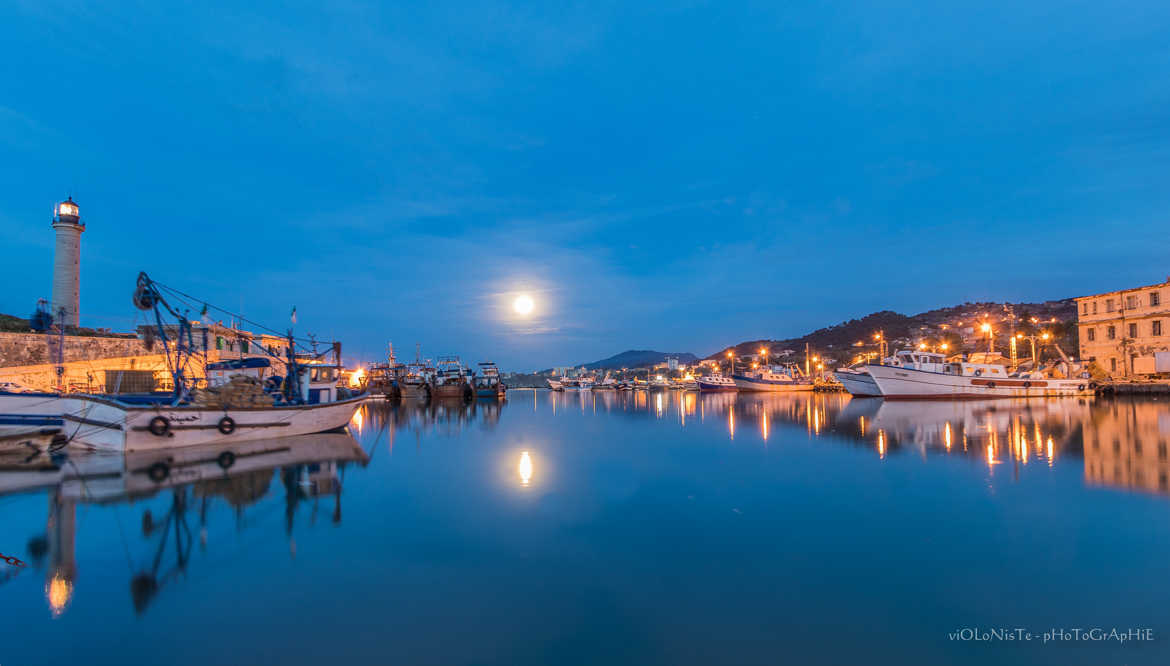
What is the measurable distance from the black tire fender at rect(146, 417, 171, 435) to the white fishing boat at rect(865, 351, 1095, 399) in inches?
1710

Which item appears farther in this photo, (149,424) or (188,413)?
(188,413)

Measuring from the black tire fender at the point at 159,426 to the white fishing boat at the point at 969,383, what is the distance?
43.4 metres

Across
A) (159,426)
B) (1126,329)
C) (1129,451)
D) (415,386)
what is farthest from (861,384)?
(159,426)

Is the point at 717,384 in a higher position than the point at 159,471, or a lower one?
lower

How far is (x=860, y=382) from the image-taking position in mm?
46531

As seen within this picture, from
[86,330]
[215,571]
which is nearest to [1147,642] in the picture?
[215,571]

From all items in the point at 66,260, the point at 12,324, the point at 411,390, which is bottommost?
the point at 411,390

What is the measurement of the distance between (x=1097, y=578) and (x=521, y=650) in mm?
6833

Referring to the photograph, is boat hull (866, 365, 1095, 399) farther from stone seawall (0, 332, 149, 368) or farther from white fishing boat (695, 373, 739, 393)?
stone seawall (0, 332, 149, 368)

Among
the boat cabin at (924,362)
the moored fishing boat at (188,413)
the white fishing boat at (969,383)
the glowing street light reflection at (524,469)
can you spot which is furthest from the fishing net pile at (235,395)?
the boat cabin at (924,362)

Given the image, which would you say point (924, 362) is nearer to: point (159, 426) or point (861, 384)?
point (861, 384)

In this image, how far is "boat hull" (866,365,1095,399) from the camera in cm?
3894

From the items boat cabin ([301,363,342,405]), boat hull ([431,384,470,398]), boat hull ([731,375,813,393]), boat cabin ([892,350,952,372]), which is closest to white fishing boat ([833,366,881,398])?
boat cabin ([892,350,952,372])

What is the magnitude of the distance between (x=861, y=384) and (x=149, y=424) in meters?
48.8
